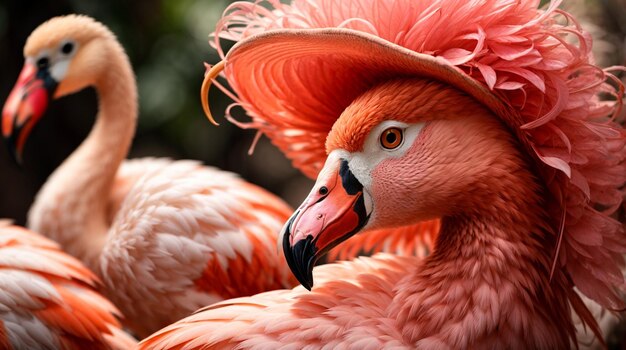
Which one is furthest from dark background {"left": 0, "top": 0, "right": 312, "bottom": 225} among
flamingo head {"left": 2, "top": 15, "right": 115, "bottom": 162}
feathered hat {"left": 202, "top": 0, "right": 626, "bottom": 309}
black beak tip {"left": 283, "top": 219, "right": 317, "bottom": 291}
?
black beak tip {"left": 283, "top": 219, "right": 317, "bottom": 291}

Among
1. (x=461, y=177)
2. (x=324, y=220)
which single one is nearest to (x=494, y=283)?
(x=461, y=177)

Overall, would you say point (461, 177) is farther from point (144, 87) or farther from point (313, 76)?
point (144, 87)

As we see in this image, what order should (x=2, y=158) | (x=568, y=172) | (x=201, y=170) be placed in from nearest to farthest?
(x=568, y=172) → (x=201, y=170) → (x=2, y=158)

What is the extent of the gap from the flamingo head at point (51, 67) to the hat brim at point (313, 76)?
702 millimetres

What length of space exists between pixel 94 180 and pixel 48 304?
21.5 inches

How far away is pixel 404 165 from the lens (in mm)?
1030

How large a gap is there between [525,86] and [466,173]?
0.49 ft

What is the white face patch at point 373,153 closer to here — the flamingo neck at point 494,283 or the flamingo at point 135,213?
the flamingo neck at point 494,283

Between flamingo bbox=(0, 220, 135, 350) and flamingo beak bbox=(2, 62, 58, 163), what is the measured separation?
0.37 m

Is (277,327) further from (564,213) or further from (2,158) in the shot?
(2,158)

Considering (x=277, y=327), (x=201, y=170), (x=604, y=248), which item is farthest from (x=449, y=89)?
(x=201, y=170)

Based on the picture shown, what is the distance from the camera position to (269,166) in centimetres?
360

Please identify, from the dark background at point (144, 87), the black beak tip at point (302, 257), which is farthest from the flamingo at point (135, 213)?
the dark background at point (144, 87)

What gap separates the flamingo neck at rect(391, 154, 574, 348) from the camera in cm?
101
